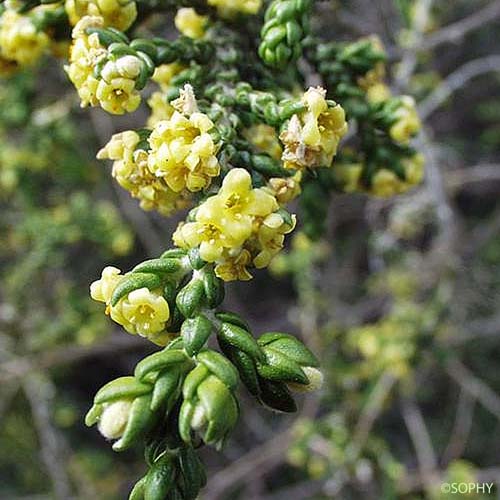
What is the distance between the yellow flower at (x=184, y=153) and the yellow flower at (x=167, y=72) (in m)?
0.37

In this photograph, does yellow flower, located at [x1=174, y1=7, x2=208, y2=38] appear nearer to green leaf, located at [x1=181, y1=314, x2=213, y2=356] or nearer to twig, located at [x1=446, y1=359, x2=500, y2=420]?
green leaf, located at [x1=181, y1=314, x2=213, y2=356]

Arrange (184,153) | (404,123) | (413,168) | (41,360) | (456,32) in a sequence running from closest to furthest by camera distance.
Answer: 1. (184,153)
2. (404,123)
3. (413,168)
4. (456,32)
5. (41,360)

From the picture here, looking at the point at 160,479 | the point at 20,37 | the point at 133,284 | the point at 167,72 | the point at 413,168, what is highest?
the point at 20,37

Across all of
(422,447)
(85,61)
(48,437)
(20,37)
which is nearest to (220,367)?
(85,61)

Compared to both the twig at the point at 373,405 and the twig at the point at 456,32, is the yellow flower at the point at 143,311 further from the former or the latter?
the twig at the point at 373,405

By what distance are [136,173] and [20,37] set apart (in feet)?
2.16

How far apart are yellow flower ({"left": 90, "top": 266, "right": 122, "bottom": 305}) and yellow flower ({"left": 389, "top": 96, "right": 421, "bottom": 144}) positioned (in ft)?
2.85

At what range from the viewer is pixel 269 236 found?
1209 mm

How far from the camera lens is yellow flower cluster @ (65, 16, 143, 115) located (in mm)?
1350

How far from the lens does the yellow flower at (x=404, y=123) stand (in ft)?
5.73

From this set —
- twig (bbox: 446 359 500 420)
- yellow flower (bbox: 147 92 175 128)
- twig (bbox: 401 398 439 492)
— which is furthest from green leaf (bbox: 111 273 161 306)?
twig (bbox: 446 359 500 420)

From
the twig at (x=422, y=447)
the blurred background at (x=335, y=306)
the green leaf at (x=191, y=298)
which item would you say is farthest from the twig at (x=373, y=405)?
the green leaf at (x=191, y=298)

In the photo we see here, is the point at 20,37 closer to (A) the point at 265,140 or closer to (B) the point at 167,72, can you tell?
(B) the point at 167,72

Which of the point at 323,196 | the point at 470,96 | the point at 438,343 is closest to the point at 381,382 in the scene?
the point at 438,343
